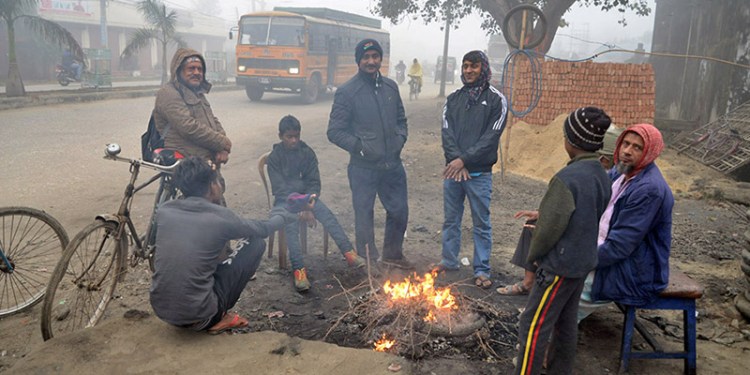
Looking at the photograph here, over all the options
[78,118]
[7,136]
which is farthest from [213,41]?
[7,136]

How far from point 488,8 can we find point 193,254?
13.0 m

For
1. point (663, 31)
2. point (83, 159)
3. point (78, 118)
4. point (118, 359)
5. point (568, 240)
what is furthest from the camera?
point (663, 31)

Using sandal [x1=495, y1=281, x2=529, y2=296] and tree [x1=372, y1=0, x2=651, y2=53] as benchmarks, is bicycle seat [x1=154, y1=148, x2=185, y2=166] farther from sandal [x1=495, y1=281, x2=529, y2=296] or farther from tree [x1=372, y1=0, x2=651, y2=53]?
tree [x1=372, y1=0, x2=651, y2=53]

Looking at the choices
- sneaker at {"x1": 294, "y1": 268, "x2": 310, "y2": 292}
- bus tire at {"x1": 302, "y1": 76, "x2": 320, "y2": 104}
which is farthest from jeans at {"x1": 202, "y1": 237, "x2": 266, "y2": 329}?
bus tire at {"x1": 302, "y1": 76, "x2": 320, "y2": 104}

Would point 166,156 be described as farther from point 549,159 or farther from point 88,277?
point 549,159

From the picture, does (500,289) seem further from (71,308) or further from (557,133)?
(557,133)

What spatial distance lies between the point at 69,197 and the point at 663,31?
21.6m

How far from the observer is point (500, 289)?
171 inches

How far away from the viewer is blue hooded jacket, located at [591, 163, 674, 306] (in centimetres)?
303

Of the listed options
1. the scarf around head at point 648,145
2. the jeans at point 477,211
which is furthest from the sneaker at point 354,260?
the scarf around head at point 648,145

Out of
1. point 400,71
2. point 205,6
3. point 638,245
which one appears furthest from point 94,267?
point 205,6

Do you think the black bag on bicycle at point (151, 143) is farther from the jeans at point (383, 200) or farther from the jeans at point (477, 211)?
the jeans at point (477, 211)

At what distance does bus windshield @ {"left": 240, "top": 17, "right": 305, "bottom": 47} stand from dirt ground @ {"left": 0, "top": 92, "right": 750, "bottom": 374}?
12.1m

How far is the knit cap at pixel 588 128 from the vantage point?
2.69 meters
